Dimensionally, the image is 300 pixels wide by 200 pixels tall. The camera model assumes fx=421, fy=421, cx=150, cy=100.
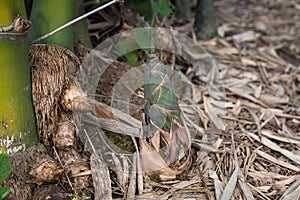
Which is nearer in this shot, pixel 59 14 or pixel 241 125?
pixel 59 14

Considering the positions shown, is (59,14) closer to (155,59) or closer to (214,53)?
(155,59)

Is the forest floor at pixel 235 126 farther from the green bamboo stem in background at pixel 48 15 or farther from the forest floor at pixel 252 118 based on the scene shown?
the green bamboo stem in background at pixel 48 15

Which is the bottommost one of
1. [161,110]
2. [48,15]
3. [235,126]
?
[235,126]

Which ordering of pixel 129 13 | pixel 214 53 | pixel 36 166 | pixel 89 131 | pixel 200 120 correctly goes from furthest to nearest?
1. pixel 214 53
2. pixel 129 13
3. pixel 200 120
4. pixel 89 131
5. pixel 36 166

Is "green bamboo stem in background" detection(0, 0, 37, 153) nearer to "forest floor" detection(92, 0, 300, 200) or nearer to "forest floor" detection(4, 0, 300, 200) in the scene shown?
"forest floor" detection(4, 0, 300, 200)

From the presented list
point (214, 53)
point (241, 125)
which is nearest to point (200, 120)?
point (241, 125)

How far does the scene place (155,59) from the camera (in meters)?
0.90

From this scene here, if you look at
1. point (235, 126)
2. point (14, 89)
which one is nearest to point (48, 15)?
point (14, 89)

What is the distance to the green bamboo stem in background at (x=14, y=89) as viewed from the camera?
79 centimetres

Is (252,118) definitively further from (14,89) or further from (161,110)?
(14,89)

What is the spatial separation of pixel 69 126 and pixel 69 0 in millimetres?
286

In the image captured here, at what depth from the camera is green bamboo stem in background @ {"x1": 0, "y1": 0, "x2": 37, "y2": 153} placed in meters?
0.79

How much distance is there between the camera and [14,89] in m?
0.83

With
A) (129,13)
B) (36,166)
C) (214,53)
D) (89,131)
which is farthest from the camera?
(214,53)
